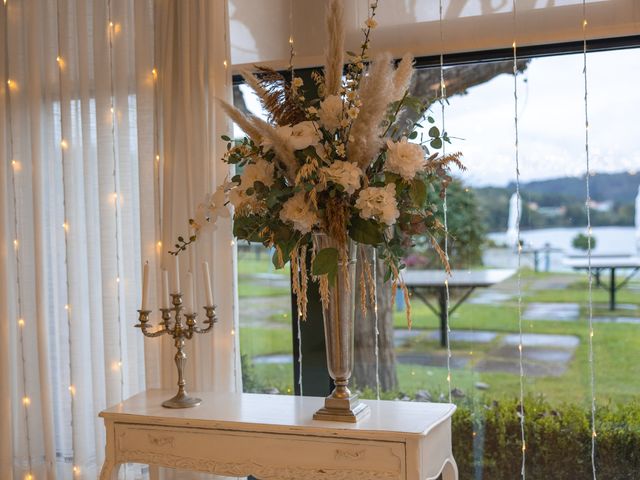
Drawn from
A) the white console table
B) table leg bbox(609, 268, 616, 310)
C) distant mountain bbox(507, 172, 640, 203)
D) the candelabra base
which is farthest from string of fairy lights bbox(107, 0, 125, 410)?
table leg bbox(609, 268, 616, 310)

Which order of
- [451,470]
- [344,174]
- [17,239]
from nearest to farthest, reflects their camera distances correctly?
[344,174]
[451,470]
[17,239]

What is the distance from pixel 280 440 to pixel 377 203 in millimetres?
822

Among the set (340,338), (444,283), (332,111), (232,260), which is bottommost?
(340,338)

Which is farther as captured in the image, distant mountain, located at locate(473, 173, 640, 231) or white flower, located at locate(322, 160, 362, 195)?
distant mountain, located at locate(473, 173, 640, 231)

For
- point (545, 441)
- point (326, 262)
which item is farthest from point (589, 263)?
point (326, 262)

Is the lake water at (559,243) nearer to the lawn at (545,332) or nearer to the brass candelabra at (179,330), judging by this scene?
the lawn at (545,332)

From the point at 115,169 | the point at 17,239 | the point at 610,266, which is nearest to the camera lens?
the point at 610,266

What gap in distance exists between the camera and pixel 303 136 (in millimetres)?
2406

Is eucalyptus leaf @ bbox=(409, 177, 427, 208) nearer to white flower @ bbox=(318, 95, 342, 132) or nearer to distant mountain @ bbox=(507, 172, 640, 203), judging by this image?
white flower @ bbox=(318, 95, 342, 132)

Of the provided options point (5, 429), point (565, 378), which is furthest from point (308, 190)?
point (5, 429)

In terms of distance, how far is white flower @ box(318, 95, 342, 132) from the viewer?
2414mm

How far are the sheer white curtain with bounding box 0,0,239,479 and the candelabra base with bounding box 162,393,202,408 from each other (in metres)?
0.42

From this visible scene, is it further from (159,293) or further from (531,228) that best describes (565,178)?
(159,293)

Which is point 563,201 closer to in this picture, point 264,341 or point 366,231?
point 366,231
